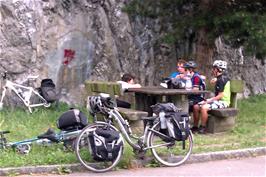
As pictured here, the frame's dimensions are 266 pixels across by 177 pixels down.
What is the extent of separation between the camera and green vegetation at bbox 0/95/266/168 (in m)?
8.18

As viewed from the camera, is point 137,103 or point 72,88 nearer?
point 137,103

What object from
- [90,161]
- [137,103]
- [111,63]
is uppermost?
[111,63]

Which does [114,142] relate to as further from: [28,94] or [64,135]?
[28,94]

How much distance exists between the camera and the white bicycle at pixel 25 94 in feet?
44.3

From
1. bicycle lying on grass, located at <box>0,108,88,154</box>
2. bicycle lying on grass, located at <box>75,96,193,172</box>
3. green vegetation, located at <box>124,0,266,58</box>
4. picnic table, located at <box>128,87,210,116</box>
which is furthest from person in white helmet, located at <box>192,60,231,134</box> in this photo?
bicycle lying on grass, located at <box>0,108,88,154</box>

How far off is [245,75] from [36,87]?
26.0 feet

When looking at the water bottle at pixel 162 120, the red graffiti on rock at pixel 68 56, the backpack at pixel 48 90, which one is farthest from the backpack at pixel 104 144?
the red graffiti on rock at pixel 68 56

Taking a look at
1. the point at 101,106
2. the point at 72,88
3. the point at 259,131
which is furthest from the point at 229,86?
the point at 72,88

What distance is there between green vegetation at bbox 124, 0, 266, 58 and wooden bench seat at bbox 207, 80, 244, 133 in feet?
4.32

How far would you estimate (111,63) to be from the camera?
16.0 metres

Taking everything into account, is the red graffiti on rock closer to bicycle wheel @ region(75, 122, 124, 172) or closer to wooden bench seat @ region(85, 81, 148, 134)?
wooden bench seat @ region(85, 81, 148, 134)

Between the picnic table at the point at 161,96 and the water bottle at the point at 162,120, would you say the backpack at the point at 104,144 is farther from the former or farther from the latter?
the picnic table at the point at 161,96

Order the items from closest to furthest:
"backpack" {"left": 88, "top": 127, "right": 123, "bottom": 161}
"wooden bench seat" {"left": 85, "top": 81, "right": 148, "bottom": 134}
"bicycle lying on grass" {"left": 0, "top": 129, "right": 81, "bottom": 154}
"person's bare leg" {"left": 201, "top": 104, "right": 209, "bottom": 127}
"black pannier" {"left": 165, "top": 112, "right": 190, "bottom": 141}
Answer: "backpack" {"left": 88, "top": 127, "right": 123, "bottom": 161} < "black pannier" {"left": 165, "top": 112, "right": 190, "bottom": 141} < "bicycle lying on grass" {"left": 0, "top": 129, "right": 81, "bottom": 154} < "wooden bench seat" {"left": 85, "top": 81, "right": 148, "bottom": 134} < "person's bare leg" {"left": 201, "top": 104, "right": 209, "bottom": 127}

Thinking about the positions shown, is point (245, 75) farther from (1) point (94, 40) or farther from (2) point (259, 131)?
(2) point (259, 131)
